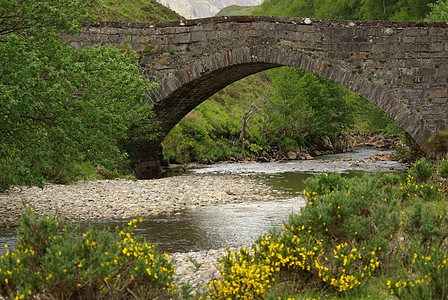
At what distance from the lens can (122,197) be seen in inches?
477

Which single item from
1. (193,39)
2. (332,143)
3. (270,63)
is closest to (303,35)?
(270,63)

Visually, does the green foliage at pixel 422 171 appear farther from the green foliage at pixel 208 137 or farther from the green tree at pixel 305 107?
the green tree at pixel 305 107

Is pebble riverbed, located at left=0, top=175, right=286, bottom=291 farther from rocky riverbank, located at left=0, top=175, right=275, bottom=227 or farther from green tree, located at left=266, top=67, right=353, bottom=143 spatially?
green tree, located at left=266, top=67, right=353, bottom=143

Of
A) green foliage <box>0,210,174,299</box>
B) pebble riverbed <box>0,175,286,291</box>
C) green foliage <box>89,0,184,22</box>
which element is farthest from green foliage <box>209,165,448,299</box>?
green foliage <box>89,0,184,22</box>

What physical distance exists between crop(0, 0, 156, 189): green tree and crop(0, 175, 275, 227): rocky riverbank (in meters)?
1.04

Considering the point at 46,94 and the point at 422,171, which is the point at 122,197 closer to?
the point at 46,94

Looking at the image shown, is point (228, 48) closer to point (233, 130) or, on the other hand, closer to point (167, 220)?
point (167, 220)

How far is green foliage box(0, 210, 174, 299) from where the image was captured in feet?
12.2

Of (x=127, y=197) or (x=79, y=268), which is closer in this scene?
(x=79, y=268)

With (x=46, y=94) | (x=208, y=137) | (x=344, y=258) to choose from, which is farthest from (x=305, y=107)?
(x=344, y=258)

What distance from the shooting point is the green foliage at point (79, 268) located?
3.71m

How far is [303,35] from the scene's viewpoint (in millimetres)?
15094

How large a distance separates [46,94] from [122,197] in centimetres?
435

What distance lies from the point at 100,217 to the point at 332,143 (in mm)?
26339
